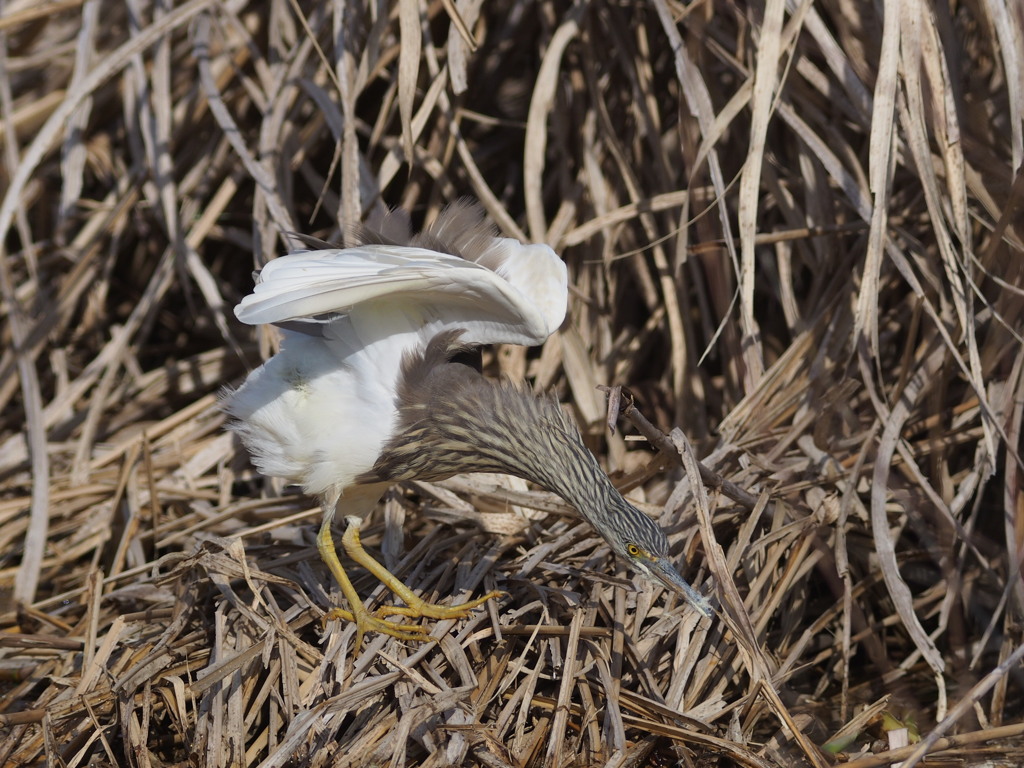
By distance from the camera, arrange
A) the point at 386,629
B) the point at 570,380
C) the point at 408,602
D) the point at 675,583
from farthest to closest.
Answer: the point at 570,380 → the point at 408,602 → the point at 386,629 → the point at 675,583

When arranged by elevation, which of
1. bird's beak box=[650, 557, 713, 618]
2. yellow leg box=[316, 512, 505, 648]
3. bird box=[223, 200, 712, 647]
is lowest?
bird's beak box=[650, 557, 713, 618]

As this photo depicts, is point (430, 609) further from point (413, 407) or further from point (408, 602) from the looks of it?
point (413, 407)

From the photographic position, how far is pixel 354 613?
2885 mm

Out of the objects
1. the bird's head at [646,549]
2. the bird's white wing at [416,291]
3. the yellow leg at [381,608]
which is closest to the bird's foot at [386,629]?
the yellow leg at [381,608]

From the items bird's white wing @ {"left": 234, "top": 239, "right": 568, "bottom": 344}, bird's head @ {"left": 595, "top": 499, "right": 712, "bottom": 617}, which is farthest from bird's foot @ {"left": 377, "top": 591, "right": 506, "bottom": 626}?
bird's white wing @ {"left": 234, "top": 239, "right": 568, "bottom": 344}

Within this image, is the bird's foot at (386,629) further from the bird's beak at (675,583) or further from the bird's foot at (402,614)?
the bird's beak at (675,583)

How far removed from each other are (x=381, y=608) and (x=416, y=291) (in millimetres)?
891

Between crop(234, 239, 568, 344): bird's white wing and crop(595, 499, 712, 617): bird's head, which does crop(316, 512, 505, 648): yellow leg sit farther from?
crop(234, 239, 568, 344): bird's white wing

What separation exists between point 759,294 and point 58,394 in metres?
2.73

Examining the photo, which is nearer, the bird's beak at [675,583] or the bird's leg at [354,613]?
the bird's beak at [675,583]

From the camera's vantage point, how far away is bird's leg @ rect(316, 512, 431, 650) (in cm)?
282

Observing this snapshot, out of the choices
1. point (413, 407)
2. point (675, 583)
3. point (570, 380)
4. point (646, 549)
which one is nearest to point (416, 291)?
point (413, 407)

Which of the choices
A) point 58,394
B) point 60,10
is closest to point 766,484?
point 58,394

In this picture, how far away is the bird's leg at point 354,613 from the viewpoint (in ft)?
9.25
